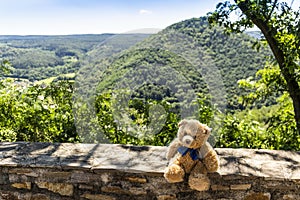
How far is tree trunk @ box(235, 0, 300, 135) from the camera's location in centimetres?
376

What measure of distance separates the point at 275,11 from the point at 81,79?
237 centimetres

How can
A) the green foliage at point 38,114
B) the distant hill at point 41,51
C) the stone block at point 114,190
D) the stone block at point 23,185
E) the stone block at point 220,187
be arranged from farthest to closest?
1. the distant hill at point 41,51
2. the green foliage at point 38,114
3. the stone block at point 23,185
4. the stone block at point 114,190
5. the stone block at point 220,187

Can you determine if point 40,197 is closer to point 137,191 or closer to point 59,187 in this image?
point 59,187

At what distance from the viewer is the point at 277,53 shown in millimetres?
3955

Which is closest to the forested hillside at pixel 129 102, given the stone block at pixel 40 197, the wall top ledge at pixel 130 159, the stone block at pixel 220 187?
the wall top ledge at pixel 130 159

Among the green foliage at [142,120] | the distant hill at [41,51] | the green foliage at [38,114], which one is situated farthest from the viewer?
the distant hill at [41,51]

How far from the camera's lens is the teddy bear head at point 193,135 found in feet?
6.56

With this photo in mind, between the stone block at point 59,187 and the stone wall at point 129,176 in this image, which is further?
the stone block at point 59,187

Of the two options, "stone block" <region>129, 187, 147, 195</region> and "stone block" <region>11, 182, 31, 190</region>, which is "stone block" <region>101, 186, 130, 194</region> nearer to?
"stone block" <region>129, 187, 147, 195</region>

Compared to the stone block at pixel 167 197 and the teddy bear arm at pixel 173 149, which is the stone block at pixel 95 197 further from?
the teddy bear arm at pixel 173 149

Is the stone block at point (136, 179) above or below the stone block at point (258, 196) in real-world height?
above

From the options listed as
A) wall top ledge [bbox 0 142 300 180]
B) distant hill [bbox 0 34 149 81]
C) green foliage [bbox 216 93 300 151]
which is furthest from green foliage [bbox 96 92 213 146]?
distant hill [bbox 0 34 149 81]

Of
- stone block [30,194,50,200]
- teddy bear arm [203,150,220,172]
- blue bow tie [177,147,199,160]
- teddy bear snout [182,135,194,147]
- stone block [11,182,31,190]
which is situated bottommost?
stone block [30,194,50,200]

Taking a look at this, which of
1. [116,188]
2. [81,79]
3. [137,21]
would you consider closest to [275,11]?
[137,21]
